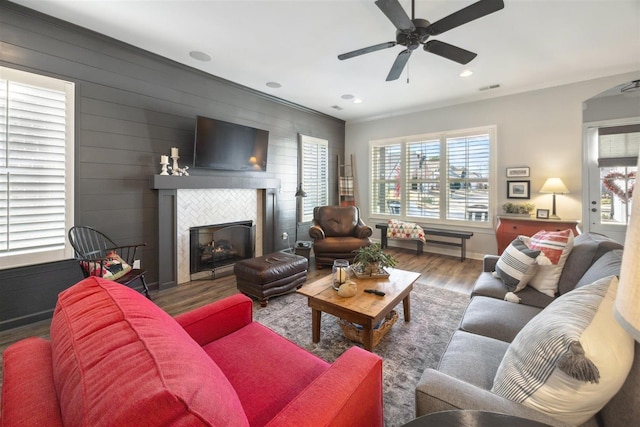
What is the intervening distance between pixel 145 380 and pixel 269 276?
2.43 meters

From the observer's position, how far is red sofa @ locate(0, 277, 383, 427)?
1.72 feet

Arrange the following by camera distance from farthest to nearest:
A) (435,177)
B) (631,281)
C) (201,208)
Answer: (435,177) < (201,208) < (631,281)

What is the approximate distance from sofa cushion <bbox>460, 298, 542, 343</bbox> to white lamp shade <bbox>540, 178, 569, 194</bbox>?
9.89 ft

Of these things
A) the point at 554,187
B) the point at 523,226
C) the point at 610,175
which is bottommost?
the point at 523,226

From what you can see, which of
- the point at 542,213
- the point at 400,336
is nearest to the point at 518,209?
the point at 542,213

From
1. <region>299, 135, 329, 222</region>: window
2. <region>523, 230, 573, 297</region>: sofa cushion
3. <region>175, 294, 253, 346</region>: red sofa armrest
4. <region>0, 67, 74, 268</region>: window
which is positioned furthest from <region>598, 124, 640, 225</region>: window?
<region>0, 67, 74, 268</region>: window

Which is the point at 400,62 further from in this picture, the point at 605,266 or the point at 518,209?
the point at 518,209

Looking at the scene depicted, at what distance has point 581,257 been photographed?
194cm

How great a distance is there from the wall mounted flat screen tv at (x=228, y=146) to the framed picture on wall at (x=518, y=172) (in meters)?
4.12

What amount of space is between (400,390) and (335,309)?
0.65 meters

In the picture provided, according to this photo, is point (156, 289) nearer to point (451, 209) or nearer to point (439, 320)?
point (439, 320)

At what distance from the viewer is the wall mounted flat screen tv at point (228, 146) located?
3.60 metres

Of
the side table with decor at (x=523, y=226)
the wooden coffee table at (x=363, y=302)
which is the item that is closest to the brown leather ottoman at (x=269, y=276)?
the wooden coffee table at (x=363, y=302)

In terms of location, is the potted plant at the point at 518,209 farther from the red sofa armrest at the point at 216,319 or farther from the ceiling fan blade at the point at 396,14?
the red sofa armrest at the point at 216,319
